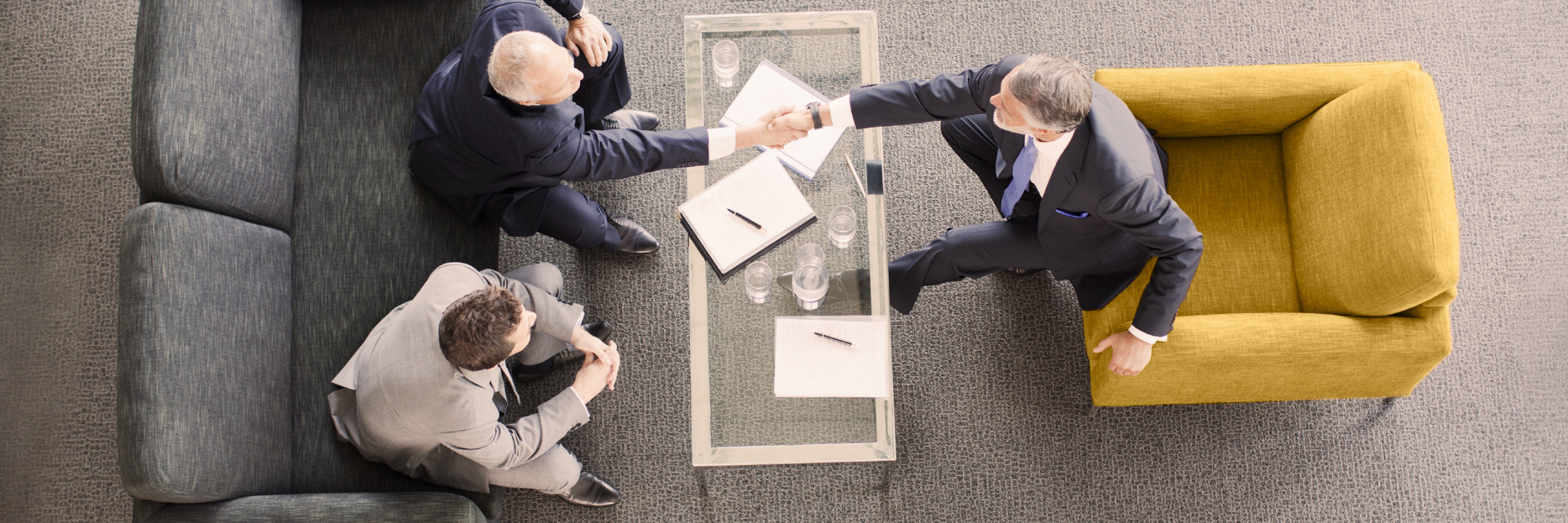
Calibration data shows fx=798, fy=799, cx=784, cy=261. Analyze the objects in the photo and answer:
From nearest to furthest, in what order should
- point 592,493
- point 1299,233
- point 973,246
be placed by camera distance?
Result: point 1299,233, point 973,246, point 592,493

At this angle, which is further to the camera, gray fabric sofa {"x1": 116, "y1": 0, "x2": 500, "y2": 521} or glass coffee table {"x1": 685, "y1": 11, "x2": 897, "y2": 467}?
glass coffee table {"x1": 685, "y1": 11, "x2": 897, "y2": 467}

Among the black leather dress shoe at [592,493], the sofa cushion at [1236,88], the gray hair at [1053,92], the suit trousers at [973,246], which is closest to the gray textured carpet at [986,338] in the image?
the black leather dress shoe at [592,493]

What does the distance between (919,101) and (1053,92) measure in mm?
514

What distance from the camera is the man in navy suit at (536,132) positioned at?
1.89 m

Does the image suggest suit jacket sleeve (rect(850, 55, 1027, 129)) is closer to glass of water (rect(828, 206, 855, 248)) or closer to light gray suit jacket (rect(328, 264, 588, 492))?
glass of water (rect(828, 206, 855, 248))

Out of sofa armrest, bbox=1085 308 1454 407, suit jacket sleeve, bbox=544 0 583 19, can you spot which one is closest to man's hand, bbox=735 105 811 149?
suit jacket sleeve, bbox=544 0 583 19

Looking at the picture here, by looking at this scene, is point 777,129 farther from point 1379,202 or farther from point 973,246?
point 1379,202

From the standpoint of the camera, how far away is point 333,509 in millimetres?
1936

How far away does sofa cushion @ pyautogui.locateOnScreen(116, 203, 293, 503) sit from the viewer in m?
1.79

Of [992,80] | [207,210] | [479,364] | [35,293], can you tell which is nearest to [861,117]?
[992,80]

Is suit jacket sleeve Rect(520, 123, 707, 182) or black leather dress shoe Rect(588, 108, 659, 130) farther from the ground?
black leather dress shoe Rect(588, 108, 659, 130)

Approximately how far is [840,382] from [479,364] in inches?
35.1

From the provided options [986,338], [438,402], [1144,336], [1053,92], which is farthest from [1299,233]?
[438,402]

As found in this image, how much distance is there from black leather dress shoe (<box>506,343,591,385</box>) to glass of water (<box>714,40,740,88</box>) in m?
0.91
